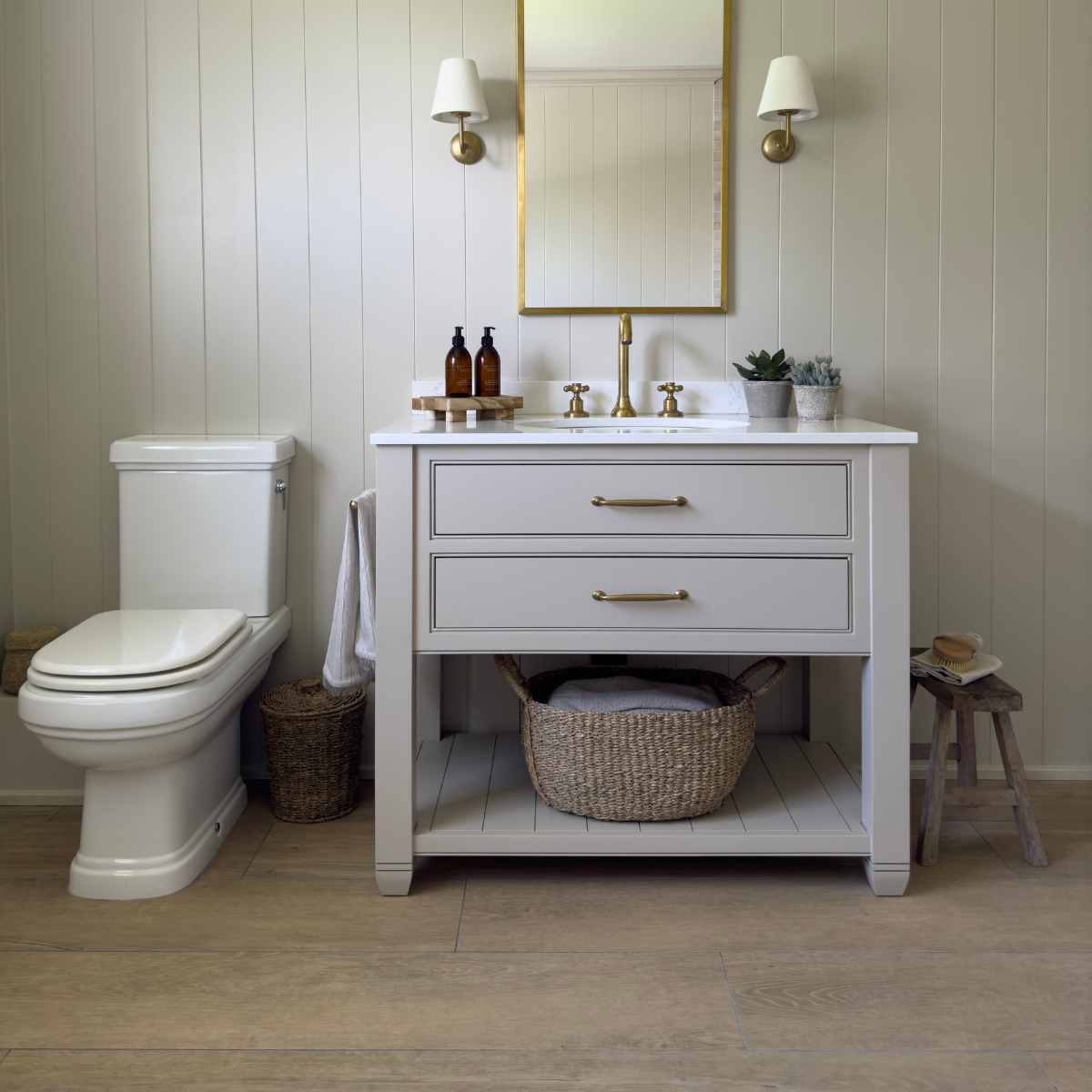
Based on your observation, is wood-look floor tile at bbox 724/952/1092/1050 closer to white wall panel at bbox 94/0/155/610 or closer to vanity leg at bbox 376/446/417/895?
vanity leg at bbox 376/446/417/895

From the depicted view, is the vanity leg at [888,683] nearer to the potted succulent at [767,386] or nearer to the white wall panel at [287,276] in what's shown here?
the potted succulent at [767,386]

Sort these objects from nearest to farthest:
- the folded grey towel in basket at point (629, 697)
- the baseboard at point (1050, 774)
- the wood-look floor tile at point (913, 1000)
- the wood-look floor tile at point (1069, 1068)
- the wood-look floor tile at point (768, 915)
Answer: the wood-look floor tile at point (1069, 1068) → the wood-look floor tile at point (913, 1000) → the wood-look floor tile at point (768, 915) → the folded grey towel in basket at point (629, 697) → the baseboard at point (1050, 774)

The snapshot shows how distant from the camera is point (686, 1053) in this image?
1.48 meters

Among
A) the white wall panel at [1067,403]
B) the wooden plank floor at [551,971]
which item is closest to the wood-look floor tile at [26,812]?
the wooden plank floor at [551,971]

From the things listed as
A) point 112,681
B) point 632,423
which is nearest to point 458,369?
point 632,423

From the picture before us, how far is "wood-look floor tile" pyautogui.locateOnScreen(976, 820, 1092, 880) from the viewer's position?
2.04m

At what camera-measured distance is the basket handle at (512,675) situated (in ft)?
6.78

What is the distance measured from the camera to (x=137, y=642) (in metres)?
1.99

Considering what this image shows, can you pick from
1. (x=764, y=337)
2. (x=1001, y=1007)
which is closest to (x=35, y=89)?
(x=764, y=337)

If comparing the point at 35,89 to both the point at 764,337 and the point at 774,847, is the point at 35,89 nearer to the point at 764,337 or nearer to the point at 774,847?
the point at 764,337

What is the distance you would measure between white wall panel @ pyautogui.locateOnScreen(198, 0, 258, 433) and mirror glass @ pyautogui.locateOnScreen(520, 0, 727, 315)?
631 millimetres

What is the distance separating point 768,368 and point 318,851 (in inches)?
55.2

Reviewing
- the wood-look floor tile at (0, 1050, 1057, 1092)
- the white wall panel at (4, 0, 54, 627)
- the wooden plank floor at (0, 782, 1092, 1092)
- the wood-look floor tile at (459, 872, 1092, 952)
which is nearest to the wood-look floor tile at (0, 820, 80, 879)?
the wooden plank floor at (0, 782, 1092, 1092)

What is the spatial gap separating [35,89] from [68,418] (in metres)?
0.74
